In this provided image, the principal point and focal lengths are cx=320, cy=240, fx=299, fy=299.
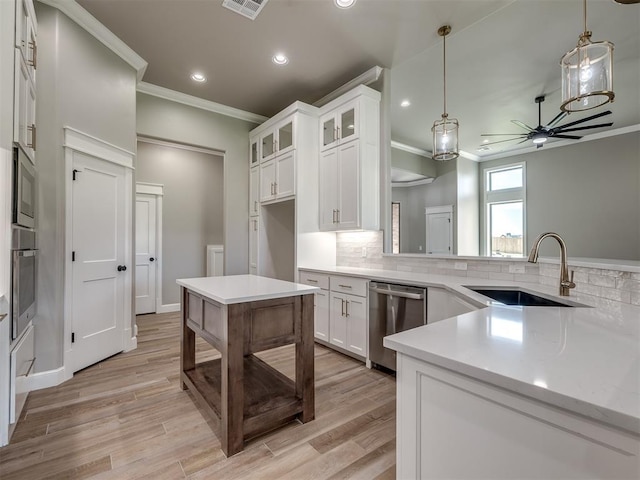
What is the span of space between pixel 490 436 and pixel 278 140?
3.91 metres

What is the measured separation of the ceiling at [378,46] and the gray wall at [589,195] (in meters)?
0.98

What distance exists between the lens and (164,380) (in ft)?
8.59

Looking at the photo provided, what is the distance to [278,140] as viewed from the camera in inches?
159

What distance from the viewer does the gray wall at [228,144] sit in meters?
4.01

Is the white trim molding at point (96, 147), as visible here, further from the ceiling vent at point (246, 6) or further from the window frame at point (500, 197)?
the window frame at point (500, 197)

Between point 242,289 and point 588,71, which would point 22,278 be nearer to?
point 242,289

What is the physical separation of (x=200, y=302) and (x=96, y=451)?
0.97 m

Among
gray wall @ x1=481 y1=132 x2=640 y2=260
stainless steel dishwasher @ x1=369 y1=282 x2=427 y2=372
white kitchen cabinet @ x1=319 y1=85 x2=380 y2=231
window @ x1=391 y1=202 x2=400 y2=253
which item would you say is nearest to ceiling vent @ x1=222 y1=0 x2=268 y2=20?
white kitchen cabinet @ x1=319 y1=85 x2=380 y2=231

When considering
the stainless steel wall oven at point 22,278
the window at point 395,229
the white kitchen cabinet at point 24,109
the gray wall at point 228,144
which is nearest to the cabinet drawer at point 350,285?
the window at point 395,229

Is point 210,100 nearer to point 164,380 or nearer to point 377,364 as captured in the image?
point 164,380

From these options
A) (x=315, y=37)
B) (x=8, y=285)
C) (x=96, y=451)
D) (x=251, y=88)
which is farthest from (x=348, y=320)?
(x=251, y=88)

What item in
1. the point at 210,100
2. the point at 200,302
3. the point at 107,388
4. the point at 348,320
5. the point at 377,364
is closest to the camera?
the point at 200,302

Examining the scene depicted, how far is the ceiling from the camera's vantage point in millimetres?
2641

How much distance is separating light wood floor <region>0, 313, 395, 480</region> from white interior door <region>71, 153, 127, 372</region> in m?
0.38
